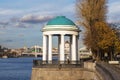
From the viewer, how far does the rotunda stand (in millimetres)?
61375

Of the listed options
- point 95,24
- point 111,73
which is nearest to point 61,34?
point 95,24

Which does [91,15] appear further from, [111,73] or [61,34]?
[111,73]

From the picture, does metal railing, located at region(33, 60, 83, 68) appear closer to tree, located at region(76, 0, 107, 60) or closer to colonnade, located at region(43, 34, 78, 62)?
colonnade, located at region(43, 34, 78, 62)

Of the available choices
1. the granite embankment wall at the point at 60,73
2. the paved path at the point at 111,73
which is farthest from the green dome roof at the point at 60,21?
the paved path at the point at 111,73

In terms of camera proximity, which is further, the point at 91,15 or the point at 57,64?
the point at 91,15

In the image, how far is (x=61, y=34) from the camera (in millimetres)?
61531

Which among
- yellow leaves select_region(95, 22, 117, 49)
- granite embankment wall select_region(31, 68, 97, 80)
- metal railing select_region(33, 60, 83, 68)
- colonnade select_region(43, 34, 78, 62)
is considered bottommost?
granite embankment wall select_region(31, 68, 97, 80)

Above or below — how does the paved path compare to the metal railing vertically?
below

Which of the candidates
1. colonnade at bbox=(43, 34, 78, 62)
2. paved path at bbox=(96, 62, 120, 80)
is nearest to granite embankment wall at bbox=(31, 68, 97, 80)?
colonnade at bbox=(43, 34, 78, 62)

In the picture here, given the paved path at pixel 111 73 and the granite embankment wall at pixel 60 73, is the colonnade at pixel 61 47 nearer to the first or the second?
the granite embankment wall at pixel 60 73

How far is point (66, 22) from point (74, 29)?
1.60m

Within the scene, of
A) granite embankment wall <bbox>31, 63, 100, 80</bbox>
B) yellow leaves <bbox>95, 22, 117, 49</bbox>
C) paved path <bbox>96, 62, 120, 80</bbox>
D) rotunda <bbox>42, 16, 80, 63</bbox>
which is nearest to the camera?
paved path <bbox>96, 62, 120, 80</bbox>

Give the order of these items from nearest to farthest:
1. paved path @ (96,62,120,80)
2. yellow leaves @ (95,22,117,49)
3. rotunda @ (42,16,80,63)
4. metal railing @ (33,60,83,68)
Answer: paved path @ (96,62,120,80)
metal railing @ (33,60,83,68)
rotunda @ (42,16,80,63)
yellow leaves @ (95,22,117,49)

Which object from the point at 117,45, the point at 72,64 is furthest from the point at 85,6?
the point at 72,64
